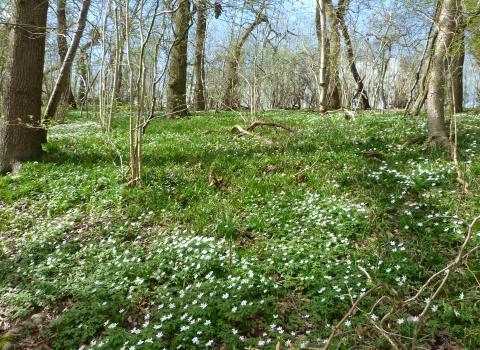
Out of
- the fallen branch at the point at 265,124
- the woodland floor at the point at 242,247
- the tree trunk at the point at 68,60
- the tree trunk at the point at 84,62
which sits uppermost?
the tree trunk at the point at 84,62

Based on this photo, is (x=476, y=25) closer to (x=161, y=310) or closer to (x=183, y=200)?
(x=183, y=200)

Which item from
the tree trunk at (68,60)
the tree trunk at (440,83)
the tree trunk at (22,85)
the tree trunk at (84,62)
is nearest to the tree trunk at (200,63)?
the tree trunk at (84,62)

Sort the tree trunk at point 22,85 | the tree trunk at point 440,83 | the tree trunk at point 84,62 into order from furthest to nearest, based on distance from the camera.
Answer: the tree trunk at point 84,62
the tree trunk at point 22,85
the tree trunk at point 440,83

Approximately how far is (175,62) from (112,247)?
10.9 m

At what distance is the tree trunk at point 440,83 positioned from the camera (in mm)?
6793

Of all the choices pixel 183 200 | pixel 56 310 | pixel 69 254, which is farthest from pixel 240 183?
pixel 56 310

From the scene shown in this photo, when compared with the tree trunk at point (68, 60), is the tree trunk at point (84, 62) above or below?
above

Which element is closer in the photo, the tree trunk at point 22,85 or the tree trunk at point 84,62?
the tree trunk at point 22,85

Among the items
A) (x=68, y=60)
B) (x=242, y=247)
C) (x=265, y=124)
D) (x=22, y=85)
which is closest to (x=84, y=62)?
(x=68, y=60)

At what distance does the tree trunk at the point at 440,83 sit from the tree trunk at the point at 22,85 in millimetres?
7875

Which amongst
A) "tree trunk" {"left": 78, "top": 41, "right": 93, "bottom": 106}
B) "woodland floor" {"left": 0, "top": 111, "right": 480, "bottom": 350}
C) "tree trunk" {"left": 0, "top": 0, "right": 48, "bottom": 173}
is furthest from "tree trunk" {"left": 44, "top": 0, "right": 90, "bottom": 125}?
"tree trunk" {"left": 78, "top": 41, "right": 93, "bottom": 106}

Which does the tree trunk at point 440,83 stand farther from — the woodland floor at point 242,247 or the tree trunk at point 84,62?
the tree trunk at point 84,62

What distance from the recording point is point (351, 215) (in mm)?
4953

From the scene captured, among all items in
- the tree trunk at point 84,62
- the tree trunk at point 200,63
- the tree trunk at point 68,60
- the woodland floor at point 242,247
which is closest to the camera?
the woodland floor at point 242,247
